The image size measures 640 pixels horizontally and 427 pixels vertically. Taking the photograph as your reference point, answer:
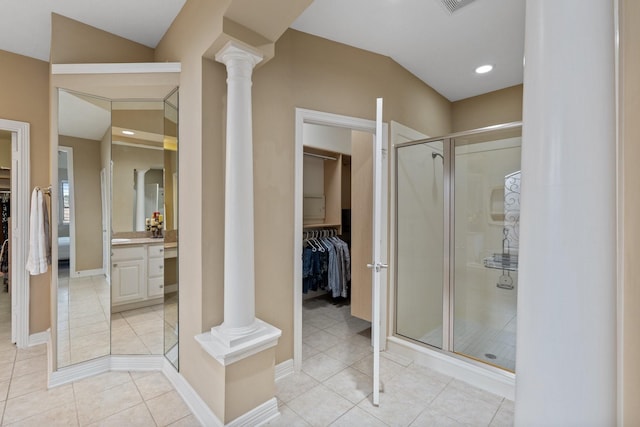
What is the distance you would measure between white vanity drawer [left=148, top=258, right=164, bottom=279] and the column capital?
1573 mm

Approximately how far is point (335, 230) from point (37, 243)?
10.3 feet

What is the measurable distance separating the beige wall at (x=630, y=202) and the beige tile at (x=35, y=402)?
279 centimetres

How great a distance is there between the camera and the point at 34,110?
106 inches

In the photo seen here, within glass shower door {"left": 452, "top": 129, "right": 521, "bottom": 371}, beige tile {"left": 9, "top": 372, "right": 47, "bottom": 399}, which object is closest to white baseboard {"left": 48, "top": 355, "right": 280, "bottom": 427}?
beige tile {"left": 9, "top": 372, "right": 47, "bottom": 399}

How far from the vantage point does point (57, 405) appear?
6.18 ft

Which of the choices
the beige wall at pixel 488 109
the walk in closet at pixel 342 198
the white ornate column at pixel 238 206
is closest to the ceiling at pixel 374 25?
the beige wall at pixel 488 109

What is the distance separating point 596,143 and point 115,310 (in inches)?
116

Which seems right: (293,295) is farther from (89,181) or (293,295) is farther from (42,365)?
(42,365)

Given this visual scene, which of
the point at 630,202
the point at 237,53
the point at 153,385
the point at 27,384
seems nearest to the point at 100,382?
the point at 153,385

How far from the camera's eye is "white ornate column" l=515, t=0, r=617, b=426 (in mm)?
476

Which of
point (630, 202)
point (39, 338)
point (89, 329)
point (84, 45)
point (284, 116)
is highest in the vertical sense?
point (84, 45)

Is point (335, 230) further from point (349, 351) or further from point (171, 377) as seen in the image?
point (171, 377)

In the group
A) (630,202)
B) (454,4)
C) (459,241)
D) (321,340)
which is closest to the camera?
(630,202)

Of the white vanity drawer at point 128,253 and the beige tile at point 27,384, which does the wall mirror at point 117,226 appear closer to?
the white vanity drawer at point 128,253
